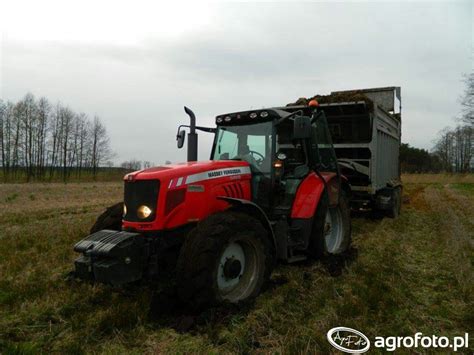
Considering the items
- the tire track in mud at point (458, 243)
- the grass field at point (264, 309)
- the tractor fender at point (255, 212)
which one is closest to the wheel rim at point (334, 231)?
the grass field at point (264, 309)

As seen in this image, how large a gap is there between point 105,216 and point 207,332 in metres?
2.61

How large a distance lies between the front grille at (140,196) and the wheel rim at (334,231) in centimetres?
321

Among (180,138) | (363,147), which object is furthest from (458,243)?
(180,138)

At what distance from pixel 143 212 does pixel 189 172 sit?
68 centimetres

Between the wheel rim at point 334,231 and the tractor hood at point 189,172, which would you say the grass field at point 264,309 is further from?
the tractor hood at point 189,172

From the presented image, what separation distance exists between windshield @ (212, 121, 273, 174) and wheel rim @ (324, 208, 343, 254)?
5.90 ft

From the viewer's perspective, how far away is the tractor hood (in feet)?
13.4

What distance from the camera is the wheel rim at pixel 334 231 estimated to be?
611 cm

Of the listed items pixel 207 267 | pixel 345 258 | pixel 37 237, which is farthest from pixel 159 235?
pixel 37 237

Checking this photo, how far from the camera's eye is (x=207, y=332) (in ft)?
10.9

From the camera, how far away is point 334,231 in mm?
6309

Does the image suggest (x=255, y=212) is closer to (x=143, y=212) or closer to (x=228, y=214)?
(x=228, y=214)

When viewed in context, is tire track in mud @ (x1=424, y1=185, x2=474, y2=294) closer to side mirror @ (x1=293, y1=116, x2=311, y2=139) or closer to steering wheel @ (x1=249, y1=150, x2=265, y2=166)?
side mirror @ (x1=293, y1=116, x2=311, y2=139)

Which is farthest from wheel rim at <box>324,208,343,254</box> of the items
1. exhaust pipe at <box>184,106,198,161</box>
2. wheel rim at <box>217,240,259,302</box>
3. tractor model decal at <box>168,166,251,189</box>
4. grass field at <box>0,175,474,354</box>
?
exhaust pipe at <box>184,106,198,161</box>
